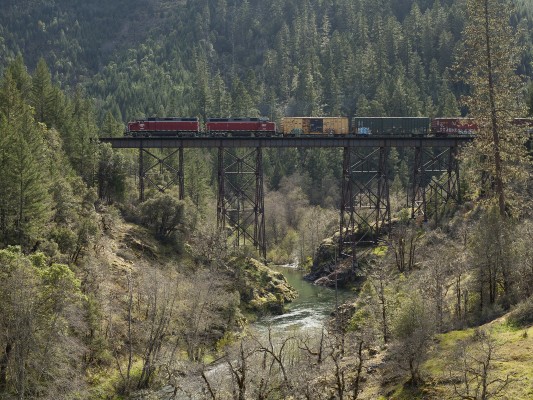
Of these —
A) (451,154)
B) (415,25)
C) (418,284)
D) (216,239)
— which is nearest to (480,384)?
(418,284)

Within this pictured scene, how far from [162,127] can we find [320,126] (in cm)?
1728

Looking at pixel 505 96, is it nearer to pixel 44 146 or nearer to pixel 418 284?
pixel 418 284

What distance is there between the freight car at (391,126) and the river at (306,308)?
17.0 metres

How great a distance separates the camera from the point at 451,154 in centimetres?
6556

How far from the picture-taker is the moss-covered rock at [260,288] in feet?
180

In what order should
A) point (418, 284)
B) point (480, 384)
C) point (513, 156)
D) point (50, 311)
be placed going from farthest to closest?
point (418, 284), point (513, 156), point (50, 311), point (480, 384)

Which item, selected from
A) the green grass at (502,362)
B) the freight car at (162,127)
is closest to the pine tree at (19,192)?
the freight car at (162,127)

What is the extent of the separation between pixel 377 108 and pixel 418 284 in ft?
238

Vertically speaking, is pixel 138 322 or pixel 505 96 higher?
pixel 505 96

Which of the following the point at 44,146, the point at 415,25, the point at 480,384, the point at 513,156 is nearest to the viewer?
the point at 480,384

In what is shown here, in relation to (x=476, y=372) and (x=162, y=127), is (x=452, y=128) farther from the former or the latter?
(x=476, y=372)

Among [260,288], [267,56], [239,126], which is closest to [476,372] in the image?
[260,288]

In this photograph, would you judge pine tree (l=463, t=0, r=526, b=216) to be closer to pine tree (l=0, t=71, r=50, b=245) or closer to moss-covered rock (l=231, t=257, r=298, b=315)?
moss-covered rock (l=231, t=257, r=298, b=315)

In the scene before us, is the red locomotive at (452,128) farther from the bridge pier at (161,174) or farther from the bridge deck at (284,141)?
the bridge pier at (161,174)
